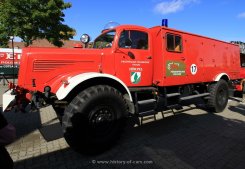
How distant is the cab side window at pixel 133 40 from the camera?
16.8 ft

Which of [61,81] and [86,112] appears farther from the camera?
[61,81]

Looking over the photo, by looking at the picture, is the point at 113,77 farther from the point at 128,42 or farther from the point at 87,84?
the point at 128,42

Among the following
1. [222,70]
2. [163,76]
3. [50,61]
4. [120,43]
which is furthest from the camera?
[222,70]

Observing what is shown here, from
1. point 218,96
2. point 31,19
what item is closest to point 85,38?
point 218,96

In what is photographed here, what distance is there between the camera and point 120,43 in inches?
202

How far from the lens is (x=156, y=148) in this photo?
181 inches

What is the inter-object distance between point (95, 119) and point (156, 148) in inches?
55.3

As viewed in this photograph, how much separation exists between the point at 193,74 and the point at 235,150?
281cm

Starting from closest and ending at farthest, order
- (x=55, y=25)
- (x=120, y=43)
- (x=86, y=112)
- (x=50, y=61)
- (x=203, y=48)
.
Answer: (x=86, y=112) < (x=50, y=61) < (x=120, y=43) < (x=203, y=48) < (x=55, y=25)

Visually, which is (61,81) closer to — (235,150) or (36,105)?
(36,105)

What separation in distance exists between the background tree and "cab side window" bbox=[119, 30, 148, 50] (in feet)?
51.0

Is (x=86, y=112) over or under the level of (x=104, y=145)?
over

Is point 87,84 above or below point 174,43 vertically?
below

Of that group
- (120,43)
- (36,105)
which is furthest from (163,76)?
(36,105)
